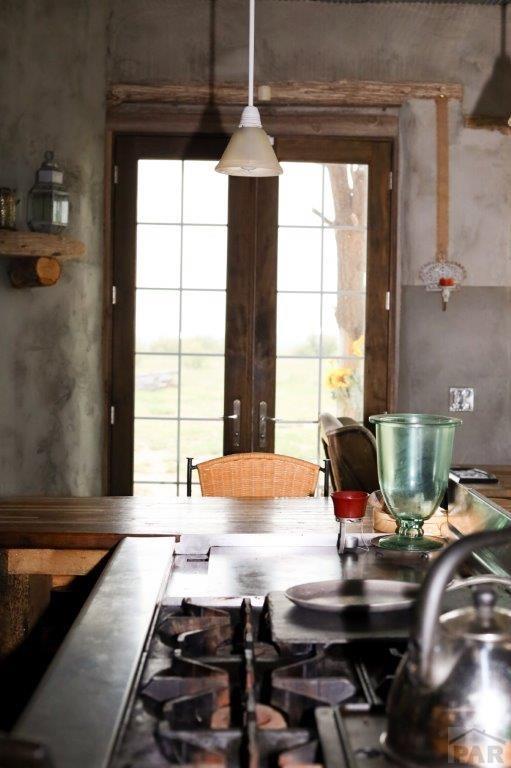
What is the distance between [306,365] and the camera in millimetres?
5863

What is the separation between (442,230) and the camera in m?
5.84

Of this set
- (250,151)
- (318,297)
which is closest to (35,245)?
(250,151)

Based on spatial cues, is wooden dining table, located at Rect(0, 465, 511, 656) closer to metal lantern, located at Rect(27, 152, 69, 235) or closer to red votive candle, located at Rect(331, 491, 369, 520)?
red votive candle, located at Rect(331, 491, 369, 520)

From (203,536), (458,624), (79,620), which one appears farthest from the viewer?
(203,536)

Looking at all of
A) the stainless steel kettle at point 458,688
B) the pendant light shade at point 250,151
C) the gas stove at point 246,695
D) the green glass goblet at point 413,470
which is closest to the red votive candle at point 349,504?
the green glass goblet at point 413,470

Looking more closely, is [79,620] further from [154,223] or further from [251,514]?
[154,223]

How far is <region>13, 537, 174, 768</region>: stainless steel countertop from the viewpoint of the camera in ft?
4.33

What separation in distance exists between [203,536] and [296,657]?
3.52 ft

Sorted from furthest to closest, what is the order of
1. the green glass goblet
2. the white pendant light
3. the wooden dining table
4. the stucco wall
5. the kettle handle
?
the stucco wall < the white pendant light < the wooden dining table < the green glass goblet < the kettle handle

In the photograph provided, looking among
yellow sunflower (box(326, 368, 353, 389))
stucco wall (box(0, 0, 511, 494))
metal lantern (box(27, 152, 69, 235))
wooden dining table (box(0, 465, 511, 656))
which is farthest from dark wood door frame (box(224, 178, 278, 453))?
wooden dining table (box(0, 465, 511, 656))

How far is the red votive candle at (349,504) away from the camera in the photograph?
2.62m

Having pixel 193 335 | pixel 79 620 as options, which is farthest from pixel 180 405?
pixel 79 620

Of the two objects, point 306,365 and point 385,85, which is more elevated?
point 385,85

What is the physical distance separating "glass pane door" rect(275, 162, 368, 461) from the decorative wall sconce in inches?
16.0
